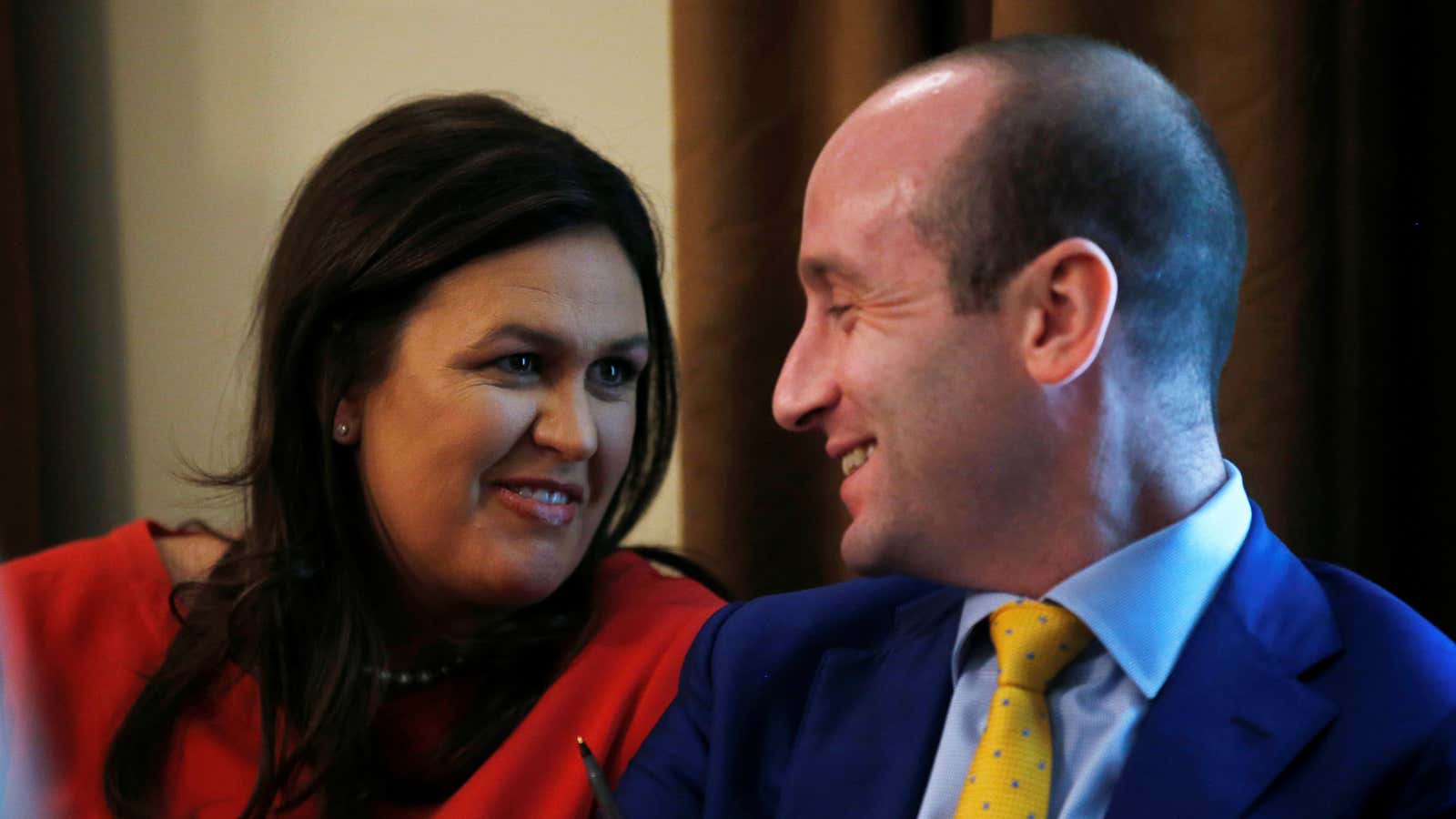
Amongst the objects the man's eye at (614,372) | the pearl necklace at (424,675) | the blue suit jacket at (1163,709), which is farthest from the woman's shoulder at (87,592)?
the blue suit jacket at (1163,709)

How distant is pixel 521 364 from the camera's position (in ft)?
4.66

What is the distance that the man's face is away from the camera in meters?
1.00

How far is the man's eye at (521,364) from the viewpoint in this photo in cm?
140

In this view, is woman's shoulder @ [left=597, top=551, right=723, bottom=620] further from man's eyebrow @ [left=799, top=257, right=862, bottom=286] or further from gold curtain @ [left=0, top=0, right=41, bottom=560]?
gold curtain @ [left=0, top=0, right=41, bottom=560]

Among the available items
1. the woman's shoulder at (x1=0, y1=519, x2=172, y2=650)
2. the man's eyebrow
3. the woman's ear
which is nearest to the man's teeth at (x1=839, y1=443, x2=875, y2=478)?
the man's eyebrow

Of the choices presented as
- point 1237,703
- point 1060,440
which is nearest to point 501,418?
point 1060,440

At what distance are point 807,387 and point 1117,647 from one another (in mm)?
284

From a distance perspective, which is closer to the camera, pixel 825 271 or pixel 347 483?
pixel 825 271

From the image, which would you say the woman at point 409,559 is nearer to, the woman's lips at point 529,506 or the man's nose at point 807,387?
the woman's lips at point 529,506

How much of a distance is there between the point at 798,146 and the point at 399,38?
690 millimetres

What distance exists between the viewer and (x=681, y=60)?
168 centimetres

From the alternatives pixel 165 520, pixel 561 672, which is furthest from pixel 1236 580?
pixel 165 520

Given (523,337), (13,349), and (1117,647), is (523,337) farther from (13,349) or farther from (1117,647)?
(13,349)

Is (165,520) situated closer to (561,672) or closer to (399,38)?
(399,38)
